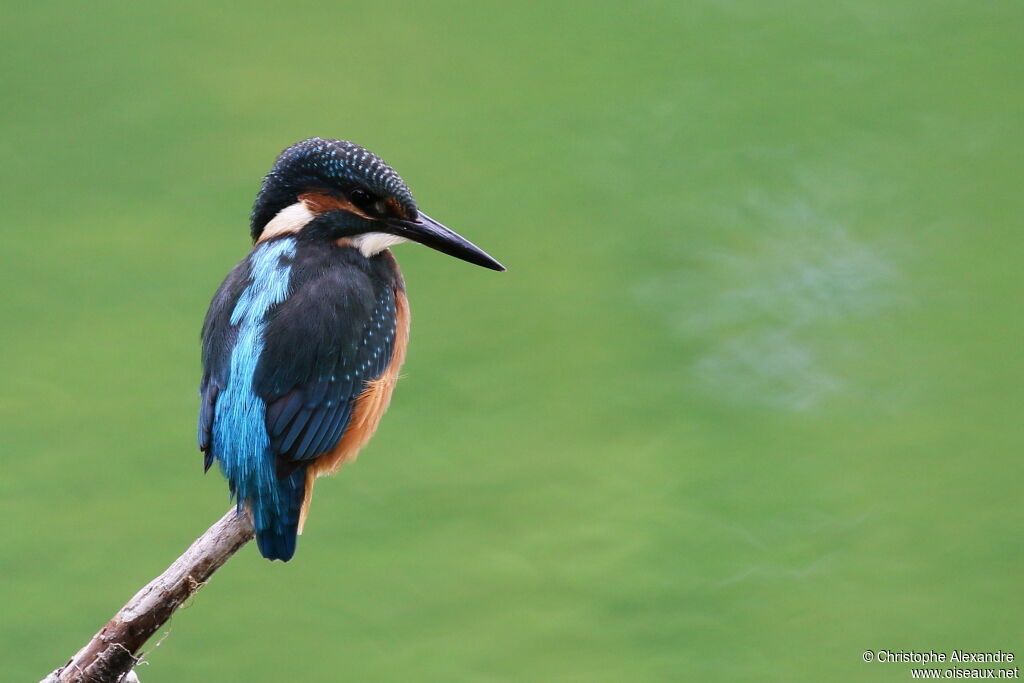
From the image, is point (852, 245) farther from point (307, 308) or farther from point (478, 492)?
point (307, 308)

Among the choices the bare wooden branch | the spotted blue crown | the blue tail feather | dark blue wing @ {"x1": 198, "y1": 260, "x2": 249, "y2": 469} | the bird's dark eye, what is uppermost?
the spotted blue crown

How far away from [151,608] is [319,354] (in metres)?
0.47

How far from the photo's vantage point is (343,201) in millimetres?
2748

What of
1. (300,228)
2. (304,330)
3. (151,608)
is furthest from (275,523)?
(300,228)

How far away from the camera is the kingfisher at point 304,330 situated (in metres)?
2.61

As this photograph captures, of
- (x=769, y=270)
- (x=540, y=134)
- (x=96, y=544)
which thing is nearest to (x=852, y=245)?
(x=769, y=270)

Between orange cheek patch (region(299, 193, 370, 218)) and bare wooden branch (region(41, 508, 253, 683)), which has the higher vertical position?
orange cheek patch (region(299, 193, 370, 218))

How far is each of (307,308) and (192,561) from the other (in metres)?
0.44

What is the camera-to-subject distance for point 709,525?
3.98 meters

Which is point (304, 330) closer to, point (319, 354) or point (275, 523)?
point (319, 354)

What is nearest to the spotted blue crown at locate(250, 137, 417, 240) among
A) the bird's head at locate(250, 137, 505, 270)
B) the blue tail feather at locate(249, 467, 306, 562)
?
the bird's head at locate(250, 137, 505, 270)

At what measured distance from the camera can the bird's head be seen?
2.71 meters

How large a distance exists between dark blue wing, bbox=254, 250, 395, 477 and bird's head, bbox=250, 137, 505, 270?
6cm

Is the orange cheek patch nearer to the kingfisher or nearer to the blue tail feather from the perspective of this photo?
the kingfisher
